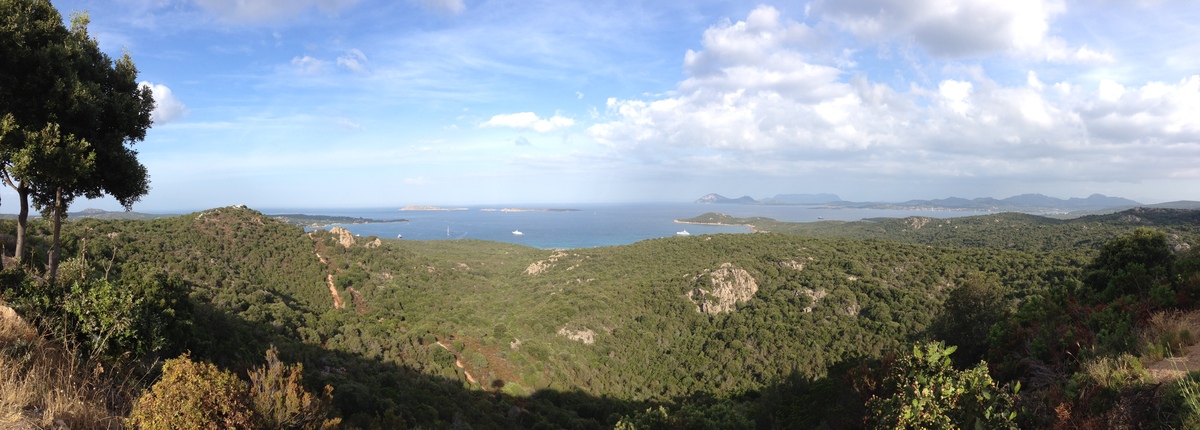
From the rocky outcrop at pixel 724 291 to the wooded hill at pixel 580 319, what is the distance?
0.68ft

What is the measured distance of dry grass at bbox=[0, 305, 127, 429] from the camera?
3906 mm

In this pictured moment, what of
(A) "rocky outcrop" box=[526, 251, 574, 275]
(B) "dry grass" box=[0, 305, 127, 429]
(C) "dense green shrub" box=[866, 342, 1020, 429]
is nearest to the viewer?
(B) "dry grass" box=[0, 305, 127, 429]

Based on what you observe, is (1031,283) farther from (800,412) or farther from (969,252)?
(800,412)

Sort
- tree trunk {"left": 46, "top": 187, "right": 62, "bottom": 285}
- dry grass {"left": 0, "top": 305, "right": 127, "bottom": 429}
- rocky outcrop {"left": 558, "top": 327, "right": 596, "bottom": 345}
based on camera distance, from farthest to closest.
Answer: rocky outcrop {"left": 558, "top": 327, "right": 596, "bottom": 345} < tree trunk {"left": 46, "top": 187, "right": 62, "bottom": 285} < dry grass {"left": 0, "top": 305, "right": 127, "bottom": 429}

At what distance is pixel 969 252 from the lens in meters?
45.6

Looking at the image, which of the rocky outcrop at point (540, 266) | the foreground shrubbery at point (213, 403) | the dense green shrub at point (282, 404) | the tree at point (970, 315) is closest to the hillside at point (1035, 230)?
the tree at point (970, 315)

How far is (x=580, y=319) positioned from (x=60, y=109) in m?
34.0

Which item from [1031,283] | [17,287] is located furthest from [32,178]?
[1031,283]

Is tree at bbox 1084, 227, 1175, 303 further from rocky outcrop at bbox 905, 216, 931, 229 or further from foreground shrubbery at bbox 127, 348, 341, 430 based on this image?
rocky outcrop at bbox 905, 216, 931, 229

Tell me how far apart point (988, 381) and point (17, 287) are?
13911 millimetres

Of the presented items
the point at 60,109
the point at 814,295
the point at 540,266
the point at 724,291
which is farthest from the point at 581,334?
the point at 60,109

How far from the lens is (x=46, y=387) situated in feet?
14.2

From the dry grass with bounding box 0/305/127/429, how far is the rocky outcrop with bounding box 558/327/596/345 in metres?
31.9

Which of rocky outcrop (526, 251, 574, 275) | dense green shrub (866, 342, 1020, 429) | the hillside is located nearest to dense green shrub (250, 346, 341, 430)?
dense green shrub (866, 342, 1020, 429)
